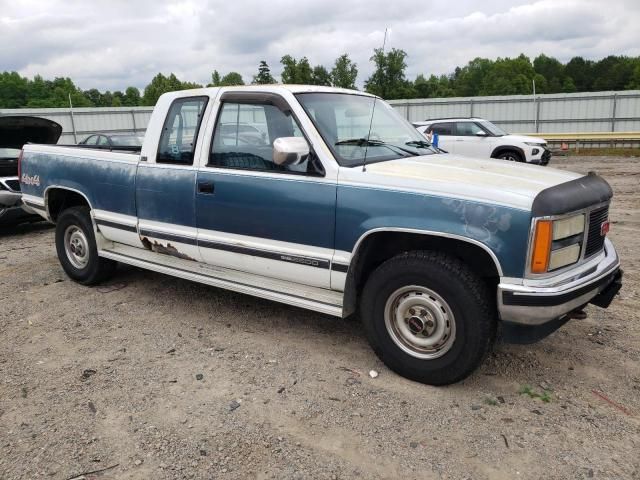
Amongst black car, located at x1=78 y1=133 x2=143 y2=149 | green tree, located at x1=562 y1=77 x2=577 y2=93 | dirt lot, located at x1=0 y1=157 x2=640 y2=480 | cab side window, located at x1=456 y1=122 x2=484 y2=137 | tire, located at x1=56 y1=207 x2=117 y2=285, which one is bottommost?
dirt lot, located at x1=0 y1=157 x2=640 y2=480

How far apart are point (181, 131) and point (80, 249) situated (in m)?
2.05

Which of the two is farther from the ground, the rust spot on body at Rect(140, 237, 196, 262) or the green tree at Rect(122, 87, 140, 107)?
the green tree at Rect(122, 87, 140, 107)

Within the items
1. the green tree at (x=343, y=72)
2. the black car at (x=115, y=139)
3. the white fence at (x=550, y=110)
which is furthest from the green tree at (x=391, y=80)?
the black car at (x=115, y=139)

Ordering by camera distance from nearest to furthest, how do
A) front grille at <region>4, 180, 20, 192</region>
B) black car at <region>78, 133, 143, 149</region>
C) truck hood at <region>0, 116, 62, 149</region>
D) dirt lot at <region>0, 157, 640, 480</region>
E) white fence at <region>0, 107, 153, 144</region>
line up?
dirt lot at <region>0, 157, 640, 480</region> < truck hood at <region>0, 116, 62, 149</region> < front grille at <region>4, 180, 20, 192</region> < black car at <region>78, 133, 143, 149</region> < white fence at <region>0, 107, 153, 144</region>

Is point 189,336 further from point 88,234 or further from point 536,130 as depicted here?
point 536,130

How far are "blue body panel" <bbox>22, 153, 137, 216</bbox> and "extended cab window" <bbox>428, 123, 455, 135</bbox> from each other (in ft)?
42.5

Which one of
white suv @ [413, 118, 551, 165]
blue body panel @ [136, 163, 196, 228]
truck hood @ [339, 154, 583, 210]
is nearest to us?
truck hood @ [339, 154, 583, 210]

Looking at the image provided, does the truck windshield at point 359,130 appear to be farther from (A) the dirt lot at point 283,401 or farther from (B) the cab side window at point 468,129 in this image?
(B) the cab side window at point 468,129

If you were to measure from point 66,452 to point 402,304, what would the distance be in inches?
84.6

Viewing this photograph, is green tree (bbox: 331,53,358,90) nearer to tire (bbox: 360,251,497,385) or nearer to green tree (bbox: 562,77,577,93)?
tire (bbox: 360,251,497,385)

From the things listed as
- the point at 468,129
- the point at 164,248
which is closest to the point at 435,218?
the point at 164,248

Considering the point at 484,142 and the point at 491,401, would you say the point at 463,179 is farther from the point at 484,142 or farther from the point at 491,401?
the point at 484,142

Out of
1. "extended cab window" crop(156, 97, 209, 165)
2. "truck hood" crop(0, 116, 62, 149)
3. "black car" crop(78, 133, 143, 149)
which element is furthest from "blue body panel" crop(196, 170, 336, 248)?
"black car" crop(78, 133, 143, 149)

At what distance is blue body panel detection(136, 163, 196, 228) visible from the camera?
4371mm
